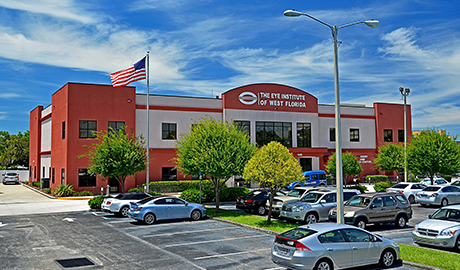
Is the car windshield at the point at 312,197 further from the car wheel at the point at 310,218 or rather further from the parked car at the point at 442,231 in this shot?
the parked car at the point at 442,231

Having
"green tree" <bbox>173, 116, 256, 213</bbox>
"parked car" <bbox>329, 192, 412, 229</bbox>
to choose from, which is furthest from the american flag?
"parked car" <bbox>329, 192, 412, 229</bbox>

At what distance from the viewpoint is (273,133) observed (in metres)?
46.0

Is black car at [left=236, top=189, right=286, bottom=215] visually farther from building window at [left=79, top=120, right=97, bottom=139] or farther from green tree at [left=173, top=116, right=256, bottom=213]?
building window at [left=79, top=120, right=97, bottom=139]

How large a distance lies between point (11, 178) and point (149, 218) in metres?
48.8

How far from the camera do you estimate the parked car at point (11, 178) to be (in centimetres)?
5905

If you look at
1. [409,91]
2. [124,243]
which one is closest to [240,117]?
[409,91]

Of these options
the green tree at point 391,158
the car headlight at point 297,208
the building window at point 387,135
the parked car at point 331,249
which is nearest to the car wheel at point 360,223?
the car headlight at point 297,208

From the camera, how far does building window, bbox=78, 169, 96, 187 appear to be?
36.5 meters

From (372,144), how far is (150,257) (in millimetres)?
45673

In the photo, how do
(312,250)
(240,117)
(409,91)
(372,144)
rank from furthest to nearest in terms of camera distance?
(372,144) → (240,117) → (409,91) → (312,250)

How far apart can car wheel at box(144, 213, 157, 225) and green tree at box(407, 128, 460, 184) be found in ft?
80.8

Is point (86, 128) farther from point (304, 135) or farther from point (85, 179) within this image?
point (304, 135)

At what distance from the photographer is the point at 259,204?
78.1ft

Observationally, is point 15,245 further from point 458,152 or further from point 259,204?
point 458,152
